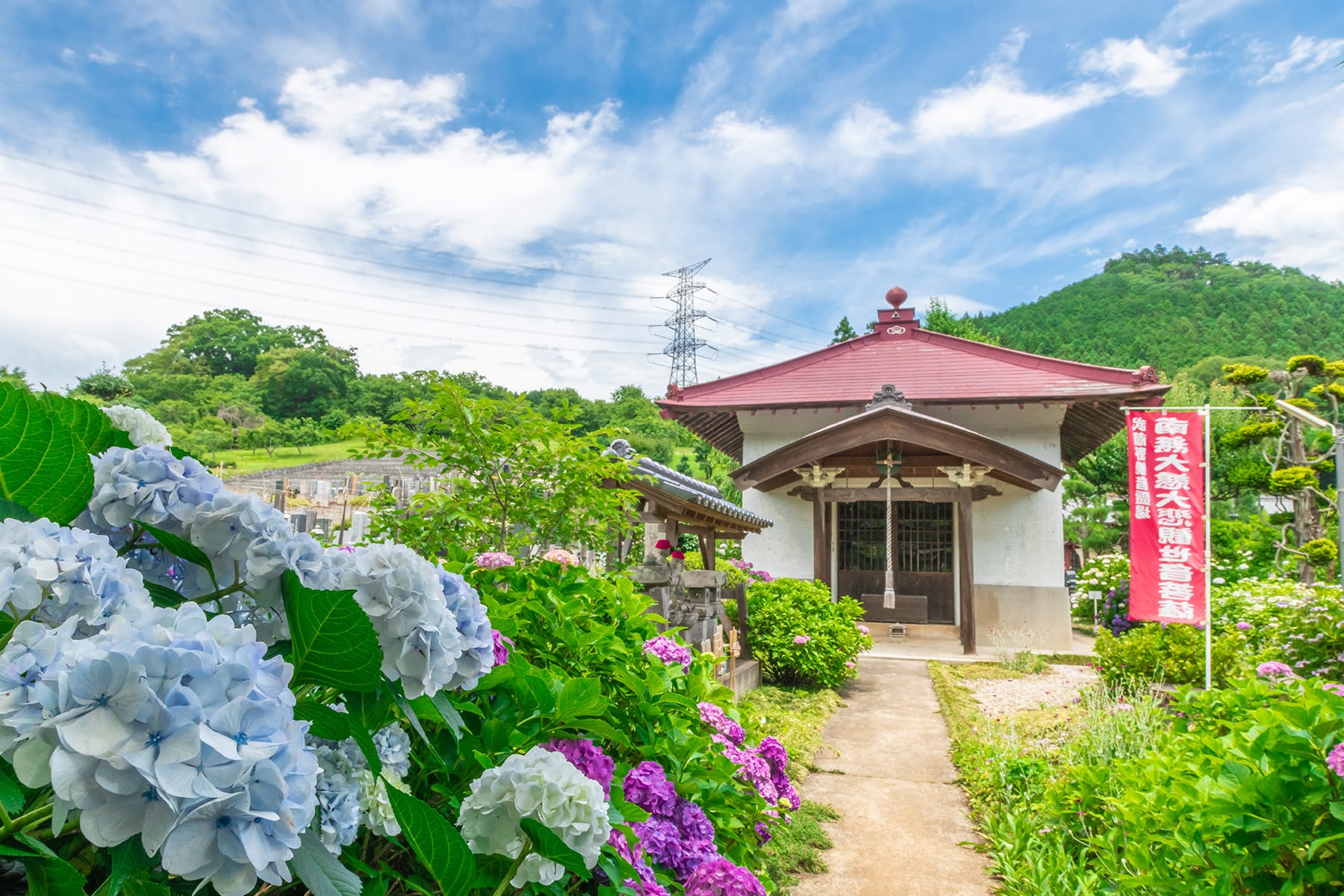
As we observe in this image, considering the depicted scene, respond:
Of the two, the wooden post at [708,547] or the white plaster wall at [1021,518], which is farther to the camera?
the white plaster wall at [1021,518]

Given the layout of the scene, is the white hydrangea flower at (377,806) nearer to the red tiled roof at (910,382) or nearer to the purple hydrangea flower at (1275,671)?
the purple hydrangea flower at (1275,671)

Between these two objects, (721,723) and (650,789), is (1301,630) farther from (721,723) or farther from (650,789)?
(650,789)

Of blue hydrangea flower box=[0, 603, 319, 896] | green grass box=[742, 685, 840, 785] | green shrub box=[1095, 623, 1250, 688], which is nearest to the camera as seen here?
blue hydrangea flower box=[0, 603, 319, 896]

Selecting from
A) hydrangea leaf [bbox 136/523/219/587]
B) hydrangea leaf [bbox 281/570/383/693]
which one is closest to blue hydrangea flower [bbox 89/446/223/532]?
hydrangea leaf [bbox 136/523/219/587]

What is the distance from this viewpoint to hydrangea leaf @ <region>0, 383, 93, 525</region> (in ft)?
3.26

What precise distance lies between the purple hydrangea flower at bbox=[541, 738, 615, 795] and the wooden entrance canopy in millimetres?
8983

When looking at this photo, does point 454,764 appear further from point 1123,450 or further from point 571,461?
point 1123,450

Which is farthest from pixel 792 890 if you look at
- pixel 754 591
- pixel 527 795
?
pixel 754 591

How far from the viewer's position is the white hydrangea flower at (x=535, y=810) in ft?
3.79

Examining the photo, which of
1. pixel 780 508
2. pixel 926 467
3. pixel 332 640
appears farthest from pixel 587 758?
pixel 780 508

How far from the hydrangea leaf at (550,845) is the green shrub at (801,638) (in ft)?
22.6

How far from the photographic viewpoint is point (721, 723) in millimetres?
2395

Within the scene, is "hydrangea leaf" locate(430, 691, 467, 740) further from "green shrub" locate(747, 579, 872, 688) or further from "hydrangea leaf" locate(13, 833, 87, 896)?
"green shrub" locate(747, 579, 872, 688)

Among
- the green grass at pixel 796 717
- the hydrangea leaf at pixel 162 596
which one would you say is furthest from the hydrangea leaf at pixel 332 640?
the green grass at pixel 796 717
